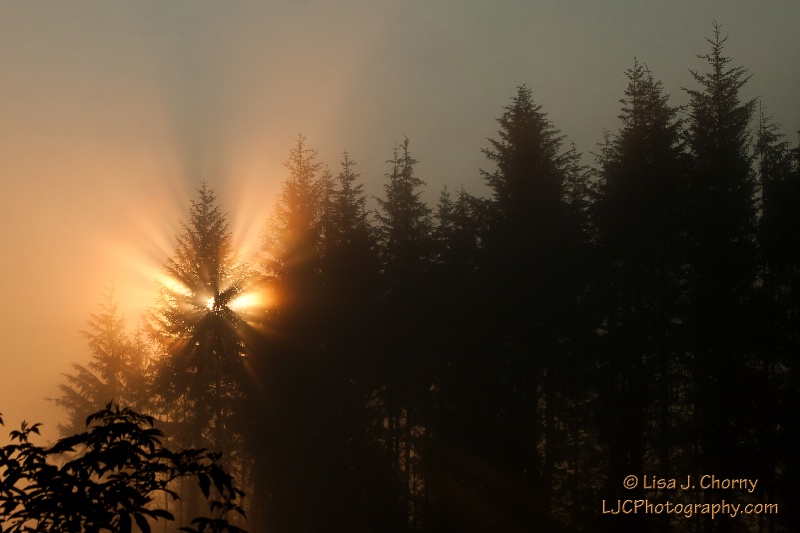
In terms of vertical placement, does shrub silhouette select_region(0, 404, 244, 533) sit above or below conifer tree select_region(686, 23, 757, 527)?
below

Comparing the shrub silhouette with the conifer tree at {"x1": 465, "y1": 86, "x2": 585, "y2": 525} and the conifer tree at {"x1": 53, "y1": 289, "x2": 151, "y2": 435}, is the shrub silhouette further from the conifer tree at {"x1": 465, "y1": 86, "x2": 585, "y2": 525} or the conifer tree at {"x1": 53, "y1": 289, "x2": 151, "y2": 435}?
the conifer tree at {"x1": 53, "y1": 289, "x2": 151, "y2": 435}

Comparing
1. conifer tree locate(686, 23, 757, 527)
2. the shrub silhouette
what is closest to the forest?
conifer tree locate(686, 23, 757, 527)

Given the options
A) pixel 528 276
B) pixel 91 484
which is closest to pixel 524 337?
pixel 528 276

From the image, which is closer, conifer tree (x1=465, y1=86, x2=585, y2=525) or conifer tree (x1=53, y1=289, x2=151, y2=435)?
conifer tree (x1=465, y1=86, x2=585, y2=525)

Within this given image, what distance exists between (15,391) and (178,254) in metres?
42.6

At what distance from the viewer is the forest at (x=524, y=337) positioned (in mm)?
25781

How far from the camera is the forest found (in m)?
25.8

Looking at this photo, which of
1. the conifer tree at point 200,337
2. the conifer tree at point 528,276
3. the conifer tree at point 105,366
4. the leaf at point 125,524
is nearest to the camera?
the leaf at point 125,524

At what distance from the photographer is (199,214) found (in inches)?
1417

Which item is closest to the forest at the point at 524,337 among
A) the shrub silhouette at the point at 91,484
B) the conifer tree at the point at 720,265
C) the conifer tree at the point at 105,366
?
the conifer tree at the point at 720,265

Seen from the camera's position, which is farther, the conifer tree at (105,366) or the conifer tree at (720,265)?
the conifer tree at (105,366)

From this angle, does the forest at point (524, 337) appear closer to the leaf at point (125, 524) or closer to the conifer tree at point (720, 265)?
the conifer tree at point (720, 265)

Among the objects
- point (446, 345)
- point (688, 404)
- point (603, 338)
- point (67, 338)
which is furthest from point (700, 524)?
point (67, 338)

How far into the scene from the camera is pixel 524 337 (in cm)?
2830
